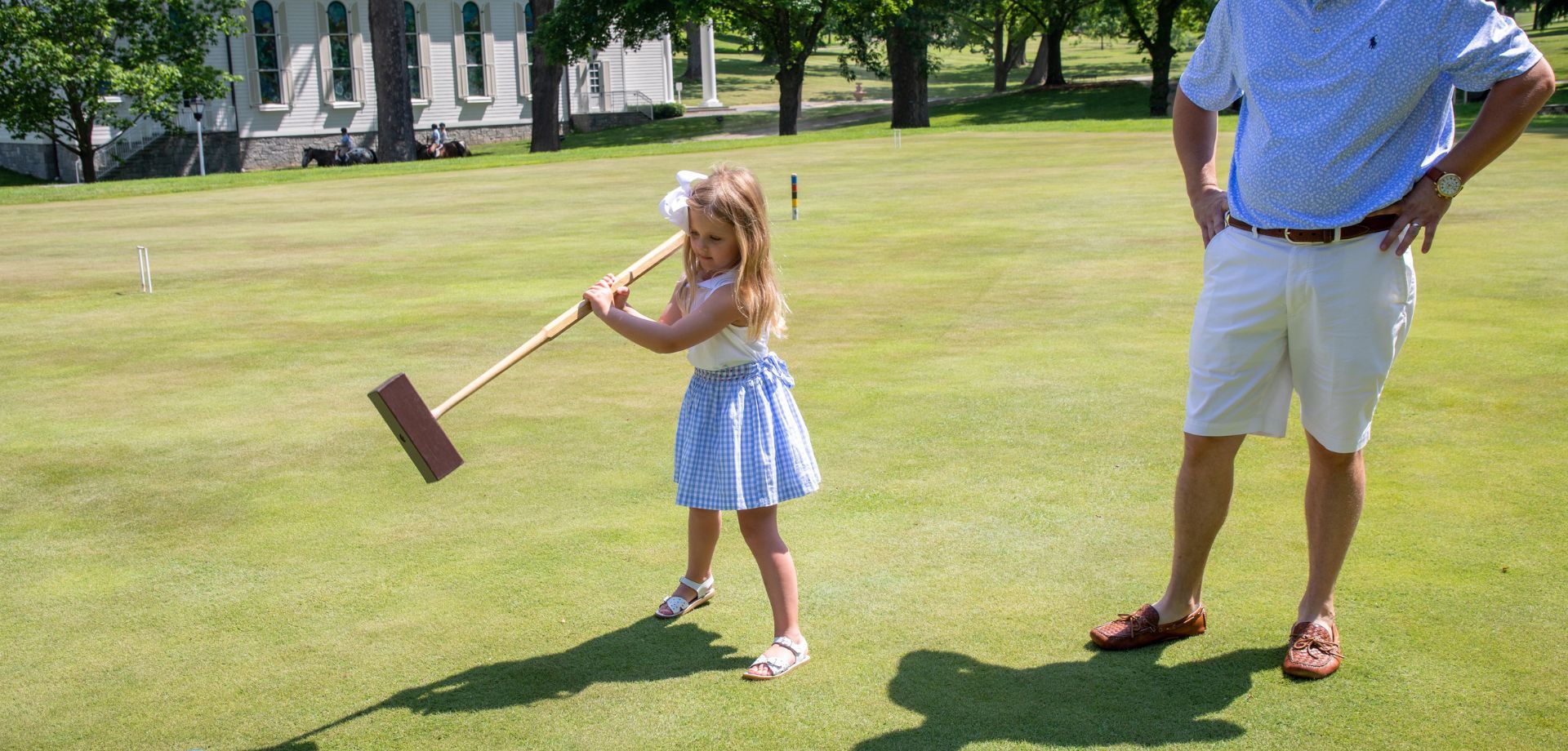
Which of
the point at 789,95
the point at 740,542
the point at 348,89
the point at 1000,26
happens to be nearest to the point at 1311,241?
the point at 740,542

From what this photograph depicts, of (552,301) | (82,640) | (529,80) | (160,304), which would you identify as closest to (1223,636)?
(82,640)

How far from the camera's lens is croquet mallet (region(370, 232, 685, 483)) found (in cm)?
408

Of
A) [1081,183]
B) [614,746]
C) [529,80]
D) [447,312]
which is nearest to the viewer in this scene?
[614,746]

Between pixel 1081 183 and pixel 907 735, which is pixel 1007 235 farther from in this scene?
pixel 907 735

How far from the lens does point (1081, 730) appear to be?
3.64 meters

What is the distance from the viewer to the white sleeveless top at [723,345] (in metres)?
4.22

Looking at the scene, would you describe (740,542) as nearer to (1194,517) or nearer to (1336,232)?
(1194,517)

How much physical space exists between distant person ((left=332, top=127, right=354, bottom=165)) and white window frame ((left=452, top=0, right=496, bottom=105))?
4.72 m

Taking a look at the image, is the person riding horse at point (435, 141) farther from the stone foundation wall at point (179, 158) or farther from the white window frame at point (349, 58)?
the stone foundation wall at point (179, 158)

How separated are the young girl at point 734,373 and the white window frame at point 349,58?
45894 millimetres

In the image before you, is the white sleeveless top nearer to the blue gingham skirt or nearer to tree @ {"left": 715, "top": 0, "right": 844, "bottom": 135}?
the blue gingham skirt

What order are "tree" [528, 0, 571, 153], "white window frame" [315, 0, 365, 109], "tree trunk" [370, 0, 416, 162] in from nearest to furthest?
"tree trunk" [370, 0, 416, 162], "tree" [528, 0, 571, 153], "white window frame" [315, 0, 365, 109]

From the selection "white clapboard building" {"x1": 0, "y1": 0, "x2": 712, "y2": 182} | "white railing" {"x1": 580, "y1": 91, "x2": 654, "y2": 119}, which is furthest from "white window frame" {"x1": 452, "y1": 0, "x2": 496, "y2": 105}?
"white railing" {"x1": 580, "y1": 91, "x2": 654, "y2": 119}

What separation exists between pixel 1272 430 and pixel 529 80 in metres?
49.9
